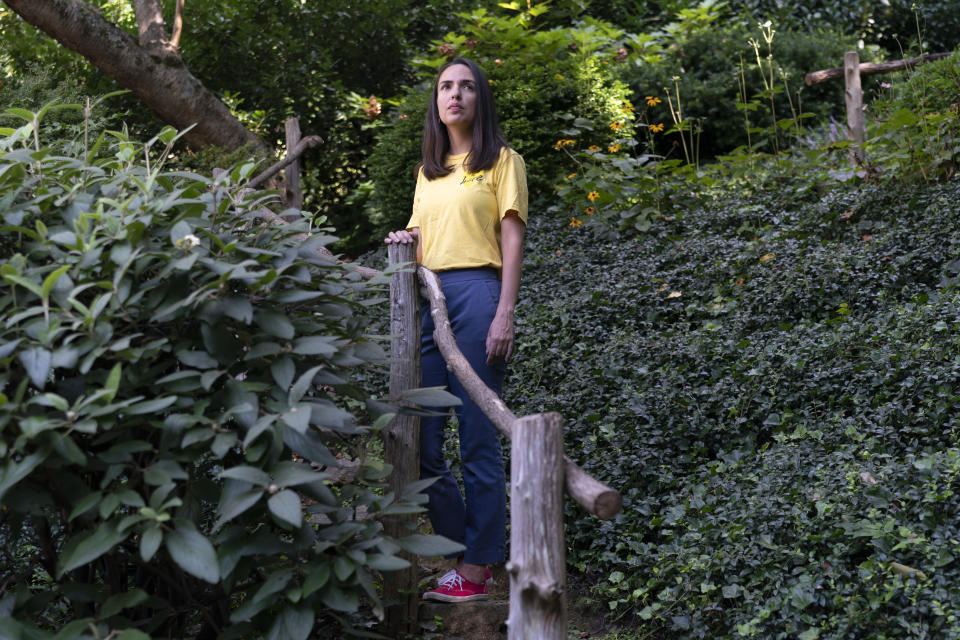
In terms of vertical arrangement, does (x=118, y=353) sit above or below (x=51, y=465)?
above

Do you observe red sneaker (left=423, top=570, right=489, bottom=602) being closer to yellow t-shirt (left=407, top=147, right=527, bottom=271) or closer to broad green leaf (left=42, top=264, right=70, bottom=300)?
yellow t-shirt (left=407, top=147, right=527, bottom=271)

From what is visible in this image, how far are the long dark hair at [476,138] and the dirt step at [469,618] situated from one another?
4.99 ft

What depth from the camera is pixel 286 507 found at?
1899 millimetres

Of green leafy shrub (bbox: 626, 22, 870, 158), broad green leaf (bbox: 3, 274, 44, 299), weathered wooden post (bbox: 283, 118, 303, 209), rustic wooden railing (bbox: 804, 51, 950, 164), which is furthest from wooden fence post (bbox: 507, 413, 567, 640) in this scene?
green leafy shrub (bbox: 626, 22, 870, 158)

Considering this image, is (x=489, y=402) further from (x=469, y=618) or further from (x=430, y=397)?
(x=469, y=618)

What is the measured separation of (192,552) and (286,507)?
22 cm

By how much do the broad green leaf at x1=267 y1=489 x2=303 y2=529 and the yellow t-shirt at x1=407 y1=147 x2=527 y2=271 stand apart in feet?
4.31

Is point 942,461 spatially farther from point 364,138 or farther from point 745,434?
point 364,138

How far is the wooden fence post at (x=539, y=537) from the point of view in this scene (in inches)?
76.4

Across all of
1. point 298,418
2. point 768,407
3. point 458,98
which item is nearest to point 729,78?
point 768,407

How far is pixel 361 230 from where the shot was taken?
9320mm

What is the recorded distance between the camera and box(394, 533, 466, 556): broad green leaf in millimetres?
2240

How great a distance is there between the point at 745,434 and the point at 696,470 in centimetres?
34

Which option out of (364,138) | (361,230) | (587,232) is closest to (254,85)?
(364,138)
